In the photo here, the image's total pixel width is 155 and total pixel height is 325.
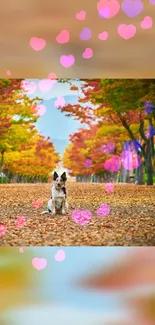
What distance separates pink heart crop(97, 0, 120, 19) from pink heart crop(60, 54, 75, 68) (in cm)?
108

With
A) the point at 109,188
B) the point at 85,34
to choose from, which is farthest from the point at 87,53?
the point at 109,188

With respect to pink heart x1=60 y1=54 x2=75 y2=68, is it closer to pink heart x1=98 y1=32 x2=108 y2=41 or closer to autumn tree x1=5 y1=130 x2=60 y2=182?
pink heart x1=98 y1=32 x2=108 y2=41

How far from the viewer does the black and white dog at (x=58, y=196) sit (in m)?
5.39

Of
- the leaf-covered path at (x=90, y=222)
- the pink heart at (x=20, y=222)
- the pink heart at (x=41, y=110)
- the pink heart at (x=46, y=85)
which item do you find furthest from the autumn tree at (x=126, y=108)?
the pink heart at (x=20, y=222)

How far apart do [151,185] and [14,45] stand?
3.70 metres

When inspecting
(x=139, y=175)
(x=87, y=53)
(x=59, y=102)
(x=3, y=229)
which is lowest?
(x=3, y=229)

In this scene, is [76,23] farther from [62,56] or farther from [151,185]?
[151,185]

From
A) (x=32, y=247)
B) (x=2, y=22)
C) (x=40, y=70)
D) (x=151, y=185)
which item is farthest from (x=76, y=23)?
(x=151, y=185)

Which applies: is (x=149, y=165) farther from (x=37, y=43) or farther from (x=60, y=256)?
(x=60, y=256)

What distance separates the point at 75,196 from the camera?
700 cm

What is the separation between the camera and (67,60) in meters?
5.65

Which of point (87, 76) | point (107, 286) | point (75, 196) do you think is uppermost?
point (87, 76)

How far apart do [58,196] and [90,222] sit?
725mm

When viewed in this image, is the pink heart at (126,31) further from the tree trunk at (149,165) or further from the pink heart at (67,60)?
the tree trunk at (149,165)
